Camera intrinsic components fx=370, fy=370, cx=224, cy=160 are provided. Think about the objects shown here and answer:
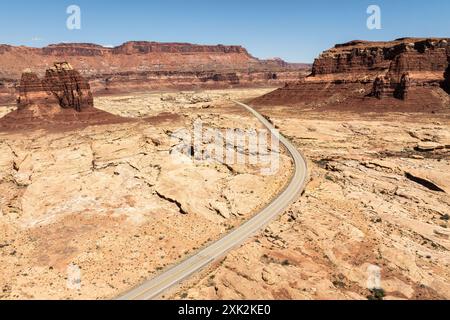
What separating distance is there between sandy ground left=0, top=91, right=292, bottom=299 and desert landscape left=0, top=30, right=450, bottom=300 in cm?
21

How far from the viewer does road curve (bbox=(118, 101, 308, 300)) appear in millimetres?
34250

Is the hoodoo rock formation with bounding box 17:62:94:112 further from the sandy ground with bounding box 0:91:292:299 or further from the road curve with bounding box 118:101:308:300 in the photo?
the road curve with bounding box 118:101:308:300

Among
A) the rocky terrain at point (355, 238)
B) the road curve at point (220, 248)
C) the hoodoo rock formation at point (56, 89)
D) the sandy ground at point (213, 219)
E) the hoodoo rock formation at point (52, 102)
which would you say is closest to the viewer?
the rocky terrain at point (355, 238)

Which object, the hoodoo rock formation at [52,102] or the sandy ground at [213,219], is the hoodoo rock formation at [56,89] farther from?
the sandy ground at [213,219]

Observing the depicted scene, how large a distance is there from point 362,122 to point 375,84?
87.5ft

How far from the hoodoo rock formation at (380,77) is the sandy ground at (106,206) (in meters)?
60.5

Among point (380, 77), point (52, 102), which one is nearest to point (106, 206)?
point (52, 102)

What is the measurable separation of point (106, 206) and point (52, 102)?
49877 millimetres

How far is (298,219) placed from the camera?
153ft

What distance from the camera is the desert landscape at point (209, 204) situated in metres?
35.2

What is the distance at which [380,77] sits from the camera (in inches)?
4616

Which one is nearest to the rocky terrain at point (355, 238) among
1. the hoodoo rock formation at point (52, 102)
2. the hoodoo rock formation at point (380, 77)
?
the hoodoo rock formation at point (380, 77)

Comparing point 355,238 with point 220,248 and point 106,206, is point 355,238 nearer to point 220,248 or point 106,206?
point 220,248
